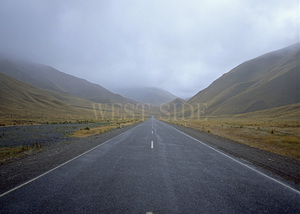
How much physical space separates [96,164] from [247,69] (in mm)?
185542

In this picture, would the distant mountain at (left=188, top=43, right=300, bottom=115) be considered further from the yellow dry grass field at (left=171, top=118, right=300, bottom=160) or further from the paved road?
the paved road

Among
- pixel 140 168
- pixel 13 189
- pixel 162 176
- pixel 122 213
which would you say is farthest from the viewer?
Answer: pixel 140 168

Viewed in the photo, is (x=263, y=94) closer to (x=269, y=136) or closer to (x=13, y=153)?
(x=269, y=136)

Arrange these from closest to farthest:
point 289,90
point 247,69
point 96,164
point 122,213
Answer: point 122,213, point 96,164, point 289,90, point 247,69

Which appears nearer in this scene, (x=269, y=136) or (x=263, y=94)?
(x=269, y=136)

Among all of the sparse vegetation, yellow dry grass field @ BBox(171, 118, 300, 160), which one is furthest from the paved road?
yellow dry grass field @ BBox(171, 118, 300, 160)

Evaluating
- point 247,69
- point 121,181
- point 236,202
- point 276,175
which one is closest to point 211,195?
point 236,202

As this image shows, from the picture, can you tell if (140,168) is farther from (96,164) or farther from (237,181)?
(237,181)

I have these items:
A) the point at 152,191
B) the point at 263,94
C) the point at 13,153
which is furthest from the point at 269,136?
the point at 263,94

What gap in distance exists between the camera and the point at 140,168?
582 centimetres

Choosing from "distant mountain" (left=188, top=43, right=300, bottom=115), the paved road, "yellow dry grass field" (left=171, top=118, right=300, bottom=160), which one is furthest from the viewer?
"distant mountain" (left=188, top=43, right=300, bottom=115)

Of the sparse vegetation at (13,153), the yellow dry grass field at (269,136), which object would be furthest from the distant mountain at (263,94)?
the sparse vegetation at (13,153)

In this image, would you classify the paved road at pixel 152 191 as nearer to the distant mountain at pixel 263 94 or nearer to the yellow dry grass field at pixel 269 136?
the yellow dry grass field at pixel 269 136

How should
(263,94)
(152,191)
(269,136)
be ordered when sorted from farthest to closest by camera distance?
(263,94), (269,136), (152,191)
